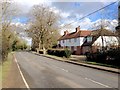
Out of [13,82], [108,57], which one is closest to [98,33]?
[108,57]

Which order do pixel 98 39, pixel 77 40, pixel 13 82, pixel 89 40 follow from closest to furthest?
pixel 13 82 → pixel 98 39 → pixel 89 40 → pixel 77 40

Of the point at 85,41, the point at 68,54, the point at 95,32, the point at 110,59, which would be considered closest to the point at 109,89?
the point at 110,59

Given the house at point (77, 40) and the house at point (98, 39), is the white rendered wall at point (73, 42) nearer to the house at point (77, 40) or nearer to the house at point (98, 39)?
the house at point (77, 40)

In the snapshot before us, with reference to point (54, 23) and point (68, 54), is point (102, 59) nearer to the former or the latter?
point (68, 54)

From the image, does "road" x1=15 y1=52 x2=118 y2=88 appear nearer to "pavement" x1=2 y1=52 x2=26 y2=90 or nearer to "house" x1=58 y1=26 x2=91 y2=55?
"pavement" x1=2 y1=52 x2=26 y2=90

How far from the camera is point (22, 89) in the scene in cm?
1384

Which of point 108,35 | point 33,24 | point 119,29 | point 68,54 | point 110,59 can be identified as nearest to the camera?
point 110,59

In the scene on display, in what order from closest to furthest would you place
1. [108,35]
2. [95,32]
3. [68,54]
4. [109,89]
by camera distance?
1. [109,89]
2. [68,54]
3. [95,32]
4. [108,35]

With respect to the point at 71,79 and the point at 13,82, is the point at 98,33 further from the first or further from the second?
the point at 13,82

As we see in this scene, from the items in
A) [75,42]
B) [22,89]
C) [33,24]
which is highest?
[33,24]

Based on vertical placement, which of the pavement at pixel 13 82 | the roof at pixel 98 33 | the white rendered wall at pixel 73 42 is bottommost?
the pavement at pixel 13 82

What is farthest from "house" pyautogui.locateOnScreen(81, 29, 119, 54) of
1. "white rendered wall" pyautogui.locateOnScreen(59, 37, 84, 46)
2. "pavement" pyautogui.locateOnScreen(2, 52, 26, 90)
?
"pavement" pyautogui.locateOnScreen(2, 52, 26, 90)

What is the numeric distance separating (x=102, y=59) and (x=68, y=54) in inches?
717

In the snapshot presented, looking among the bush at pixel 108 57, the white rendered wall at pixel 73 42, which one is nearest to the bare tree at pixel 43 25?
the white rendered wall at pixel 73 42
